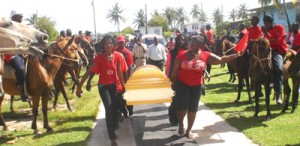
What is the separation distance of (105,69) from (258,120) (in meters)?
3.96

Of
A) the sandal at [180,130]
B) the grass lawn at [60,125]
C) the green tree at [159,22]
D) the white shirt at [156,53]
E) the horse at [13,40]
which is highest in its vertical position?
the green tree at [159,22]

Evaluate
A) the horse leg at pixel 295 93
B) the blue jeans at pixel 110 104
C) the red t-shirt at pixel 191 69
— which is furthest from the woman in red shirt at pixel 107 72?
the horse leg at pixel 295 93

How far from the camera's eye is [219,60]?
7207 millimetres

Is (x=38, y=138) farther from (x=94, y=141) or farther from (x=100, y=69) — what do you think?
(x=100, y=69)

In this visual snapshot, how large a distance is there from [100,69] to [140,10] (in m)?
108

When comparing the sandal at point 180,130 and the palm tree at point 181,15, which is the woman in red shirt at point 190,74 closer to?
the sandal at point 180,130

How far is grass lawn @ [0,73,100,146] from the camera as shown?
308 inches

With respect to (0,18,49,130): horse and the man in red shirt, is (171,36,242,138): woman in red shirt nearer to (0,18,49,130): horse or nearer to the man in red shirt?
the man in red shirt

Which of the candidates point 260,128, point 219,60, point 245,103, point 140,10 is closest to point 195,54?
point 219,60

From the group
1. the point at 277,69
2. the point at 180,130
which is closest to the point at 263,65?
the point at 277,69

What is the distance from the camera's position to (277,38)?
945 cm

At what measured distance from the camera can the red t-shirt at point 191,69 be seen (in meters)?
6.87

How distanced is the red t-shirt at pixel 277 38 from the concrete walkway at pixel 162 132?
7.66 ft

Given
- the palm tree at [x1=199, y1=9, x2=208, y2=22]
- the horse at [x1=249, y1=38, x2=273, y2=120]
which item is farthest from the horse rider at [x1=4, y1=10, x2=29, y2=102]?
the palm tree at [x1=199, y1=9, x2=208, y2=22]
